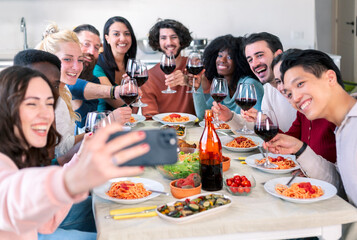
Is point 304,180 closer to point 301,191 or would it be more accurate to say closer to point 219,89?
point 301,191

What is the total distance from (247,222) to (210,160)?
307 mm

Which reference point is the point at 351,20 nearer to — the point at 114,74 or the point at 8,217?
the point at 114,74

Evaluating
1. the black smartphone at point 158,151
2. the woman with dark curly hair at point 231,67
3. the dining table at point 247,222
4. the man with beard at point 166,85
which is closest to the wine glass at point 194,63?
the woman with dark curly hair at point 231,67

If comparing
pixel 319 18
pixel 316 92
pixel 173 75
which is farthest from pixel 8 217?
pixel 319 18

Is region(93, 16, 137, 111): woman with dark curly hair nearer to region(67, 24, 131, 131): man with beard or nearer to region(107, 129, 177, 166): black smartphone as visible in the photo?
region(67, 24, 131, 131): man with beard

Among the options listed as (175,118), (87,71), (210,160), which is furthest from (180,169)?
(87,71)

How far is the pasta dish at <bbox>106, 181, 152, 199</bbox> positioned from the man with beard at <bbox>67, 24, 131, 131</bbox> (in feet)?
4.34

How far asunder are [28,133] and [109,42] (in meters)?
2.53

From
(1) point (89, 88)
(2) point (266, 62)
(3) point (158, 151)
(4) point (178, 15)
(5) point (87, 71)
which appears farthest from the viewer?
(4) point (178, 15)

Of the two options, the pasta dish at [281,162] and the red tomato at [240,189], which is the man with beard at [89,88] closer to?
the pasta dish at [281,162]

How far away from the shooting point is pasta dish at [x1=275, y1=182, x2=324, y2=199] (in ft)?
4.40

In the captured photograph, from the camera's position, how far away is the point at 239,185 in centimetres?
143

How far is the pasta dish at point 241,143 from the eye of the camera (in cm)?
196

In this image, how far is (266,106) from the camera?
2.53m
